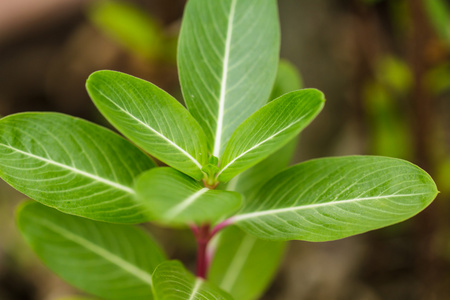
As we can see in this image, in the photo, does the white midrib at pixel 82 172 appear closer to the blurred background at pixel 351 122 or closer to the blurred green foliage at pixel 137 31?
the blurred background at pixel 351 122

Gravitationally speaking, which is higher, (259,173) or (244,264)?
(259,173)

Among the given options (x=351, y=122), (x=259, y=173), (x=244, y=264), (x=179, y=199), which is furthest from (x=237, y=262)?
(x=351, y=122)

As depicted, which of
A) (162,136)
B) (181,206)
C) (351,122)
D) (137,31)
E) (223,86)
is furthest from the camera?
(351,122)

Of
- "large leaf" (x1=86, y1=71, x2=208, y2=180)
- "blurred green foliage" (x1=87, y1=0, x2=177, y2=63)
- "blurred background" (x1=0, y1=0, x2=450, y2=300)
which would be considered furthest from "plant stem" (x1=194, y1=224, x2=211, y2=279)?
"blurred green foliage" (x1=87, y1=0, x2=177, y2=63)

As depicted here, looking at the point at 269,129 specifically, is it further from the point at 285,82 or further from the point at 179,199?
the point at 285,82

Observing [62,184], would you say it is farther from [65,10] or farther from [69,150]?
[65,10]

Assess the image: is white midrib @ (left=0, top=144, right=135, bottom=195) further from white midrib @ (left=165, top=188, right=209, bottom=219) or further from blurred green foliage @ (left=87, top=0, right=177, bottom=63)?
blurred green foliage @ (left=87, top=0, right=177, bottom=63)
